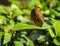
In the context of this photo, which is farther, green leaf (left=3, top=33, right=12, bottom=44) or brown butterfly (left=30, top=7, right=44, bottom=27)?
brown butterfly (left=30, top=7, right=44, bottom=27)

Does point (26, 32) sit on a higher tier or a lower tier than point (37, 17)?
lower

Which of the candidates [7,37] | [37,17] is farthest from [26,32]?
[7,37]

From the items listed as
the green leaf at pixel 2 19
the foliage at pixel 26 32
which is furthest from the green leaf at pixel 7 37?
the green leaf at pixel 2 19

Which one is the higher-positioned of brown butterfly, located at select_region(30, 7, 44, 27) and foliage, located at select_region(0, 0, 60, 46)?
brown butterfly, located at select_region(30, 7, 44, 27)

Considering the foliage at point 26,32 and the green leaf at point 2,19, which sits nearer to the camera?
the foliage at point 26,32

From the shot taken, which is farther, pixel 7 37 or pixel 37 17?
pixel 37 17

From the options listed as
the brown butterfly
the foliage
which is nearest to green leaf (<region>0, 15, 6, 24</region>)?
the foliage

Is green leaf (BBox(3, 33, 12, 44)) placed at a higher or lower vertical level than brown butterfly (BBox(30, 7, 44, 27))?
lower

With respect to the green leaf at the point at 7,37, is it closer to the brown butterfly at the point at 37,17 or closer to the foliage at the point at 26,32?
the foliage at the point at 26,32

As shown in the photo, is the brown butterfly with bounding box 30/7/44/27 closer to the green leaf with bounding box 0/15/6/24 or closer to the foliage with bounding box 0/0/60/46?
the foliage with bounding box 0/0/60/46

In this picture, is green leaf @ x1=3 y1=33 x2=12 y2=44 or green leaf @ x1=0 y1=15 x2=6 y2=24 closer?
green leaf @ x1=3 y1=33 x2=12 y2=44

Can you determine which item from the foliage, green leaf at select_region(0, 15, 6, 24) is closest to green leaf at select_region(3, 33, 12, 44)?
the foliage

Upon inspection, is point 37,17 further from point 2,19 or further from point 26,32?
point 2,19
